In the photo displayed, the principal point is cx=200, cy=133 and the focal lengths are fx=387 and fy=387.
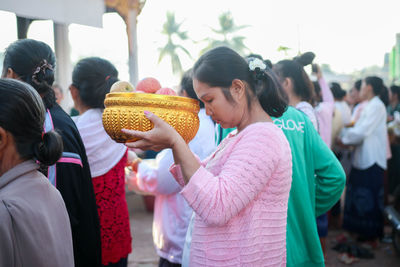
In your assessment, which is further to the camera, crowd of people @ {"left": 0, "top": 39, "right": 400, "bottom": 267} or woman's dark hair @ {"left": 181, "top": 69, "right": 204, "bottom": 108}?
woman's dark hair @ {"left": 181, "top": 69, "right": 204, "bottom": 108}

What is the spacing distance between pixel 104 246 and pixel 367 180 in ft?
13.3

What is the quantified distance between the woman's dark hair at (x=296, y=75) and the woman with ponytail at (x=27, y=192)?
229cm

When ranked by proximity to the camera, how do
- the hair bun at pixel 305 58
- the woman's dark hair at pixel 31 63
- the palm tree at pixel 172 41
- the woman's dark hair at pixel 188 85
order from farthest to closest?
the palm tree at pixel 172 41, the hair bun at pixel 305 58, the woman's dark hair at pixel 188 85, the woman's dark hair at pixel 31 63

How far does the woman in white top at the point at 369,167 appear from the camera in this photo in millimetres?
5297

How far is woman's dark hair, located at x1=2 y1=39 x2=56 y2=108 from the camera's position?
1.88 metres

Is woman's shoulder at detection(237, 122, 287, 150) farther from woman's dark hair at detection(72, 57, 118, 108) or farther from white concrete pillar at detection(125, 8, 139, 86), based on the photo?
white concrete pillar at detection(125, 8, 139, 86)

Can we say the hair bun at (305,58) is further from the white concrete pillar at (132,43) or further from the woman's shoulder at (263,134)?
the white concrete pillar at (132,43)

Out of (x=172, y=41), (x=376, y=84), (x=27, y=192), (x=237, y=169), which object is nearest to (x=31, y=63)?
(x=27, y=192)

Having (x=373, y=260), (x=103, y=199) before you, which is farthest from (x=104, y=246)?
(x=373, y=260)

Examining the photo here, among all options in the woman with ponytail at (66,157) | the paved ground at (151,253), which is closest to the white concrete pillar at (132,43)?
the paved ground at (151,253)

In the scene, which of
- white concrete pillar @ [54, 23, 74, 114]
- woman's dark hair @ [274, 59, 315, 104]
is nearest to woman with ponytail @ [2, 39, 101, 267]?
woman's dark hair @ [274, 59, 315, 104]

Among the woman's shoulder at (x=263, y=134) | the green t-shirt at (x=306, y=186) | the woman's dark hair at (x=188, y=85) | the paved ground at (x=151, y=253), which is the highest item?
the woman's dark hair at (x=188, y=85)

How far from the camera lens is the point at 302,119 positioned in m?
2.34

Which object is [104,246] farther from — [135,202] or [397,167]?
[397,167]
